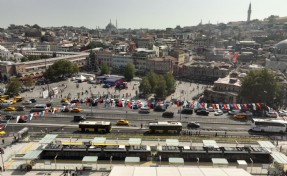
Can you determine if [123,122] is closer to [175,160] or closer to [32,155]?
[175,160]

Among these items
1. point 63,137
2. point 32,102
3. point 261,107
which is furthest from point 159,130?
point 32,102

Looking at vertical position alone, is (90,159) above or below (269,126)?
below

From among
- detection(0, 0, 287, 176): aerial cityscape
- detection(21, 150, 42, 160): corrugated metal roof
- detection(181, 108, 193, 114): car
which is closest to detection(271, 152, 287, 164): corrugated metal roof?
detection(0, 0, 287, 176): aerial cityscape

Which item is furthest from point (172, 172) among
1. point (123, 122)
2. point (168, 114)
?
point (168, 114)

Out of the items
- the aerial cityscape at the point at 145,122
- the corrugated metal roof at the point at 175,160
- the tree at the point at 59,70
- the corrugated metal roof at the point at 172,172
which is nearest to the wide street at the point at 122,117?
the aerial cityscape at the point at 145,122

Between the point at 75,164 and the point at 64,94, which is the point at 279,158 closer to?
the point at 75,164

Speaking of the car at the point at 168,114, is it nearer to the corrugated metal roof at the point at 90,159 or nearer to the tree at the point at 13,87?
the corrugated metal roof at the point at 90,159
